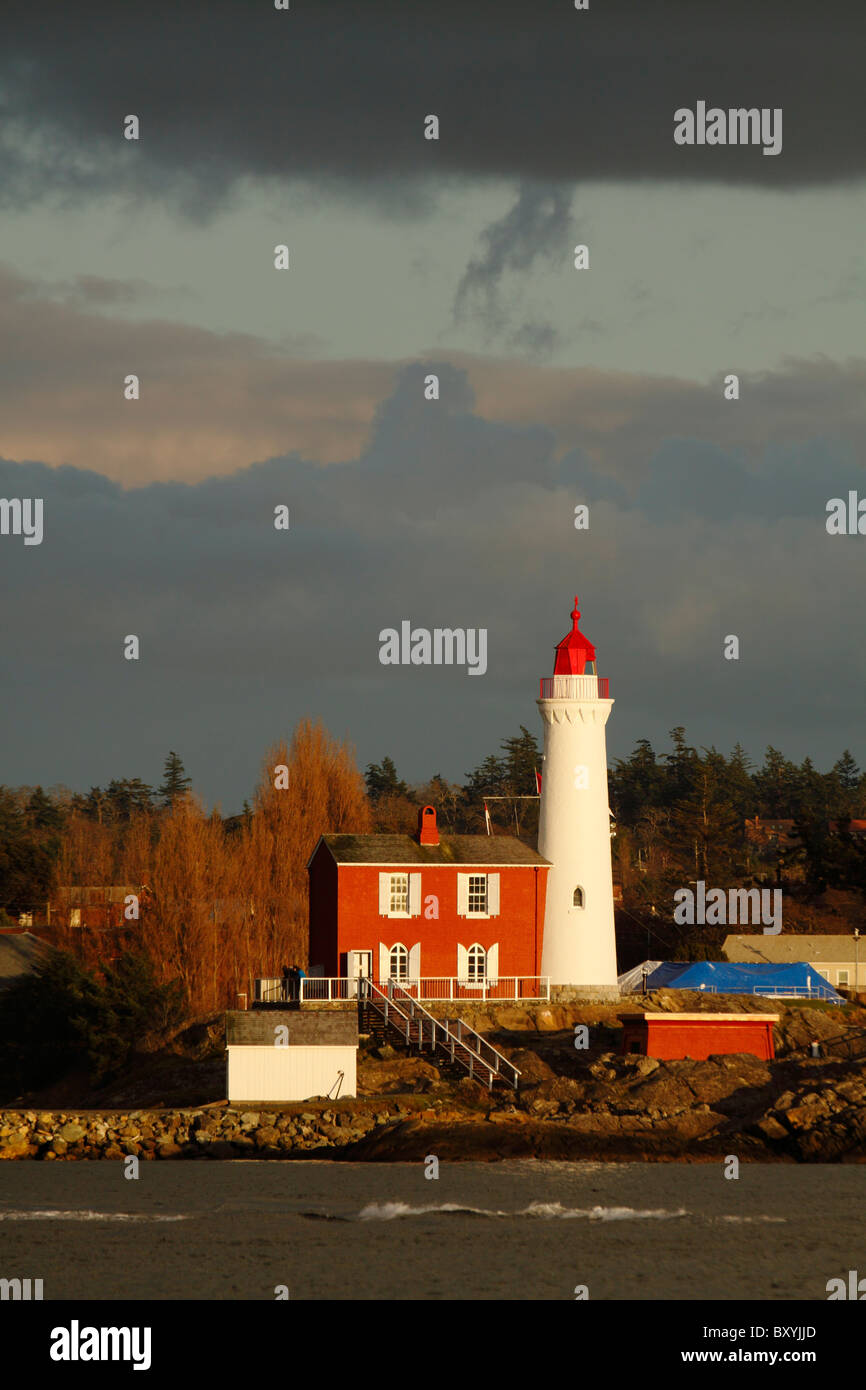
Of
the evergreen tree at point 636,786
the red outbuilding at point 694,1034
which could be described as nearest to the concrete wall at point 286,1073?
the red outbuilding at point 694,1034

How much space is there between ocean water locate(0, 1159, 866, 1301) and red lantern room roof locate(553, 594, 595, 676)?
55.1ft

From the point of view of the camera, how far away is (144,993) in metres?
51.0

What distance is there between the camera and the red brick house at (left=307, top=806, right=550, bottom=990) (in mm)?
47875

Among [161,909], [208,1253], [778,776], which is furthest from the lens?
[778,776]

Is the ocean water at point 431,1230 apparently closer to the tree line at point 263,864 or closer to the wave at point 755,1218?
the wave at point 755,1218

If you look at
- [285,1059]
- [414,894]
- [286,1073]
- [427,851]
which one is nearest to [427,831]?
[427,851]

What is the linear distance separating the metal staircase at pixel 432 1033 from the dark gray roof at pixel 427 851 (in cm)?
327

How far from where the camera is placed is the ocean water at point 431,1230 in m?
24.7

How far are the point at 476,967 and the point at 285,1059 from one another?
10.2 meters

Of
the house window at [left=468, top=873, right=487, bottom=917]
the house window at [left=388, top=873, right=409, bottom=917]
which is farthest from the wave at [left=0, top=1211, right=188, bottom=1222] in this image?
the house window at [left=468, top=873, right=487, bottom=917]
